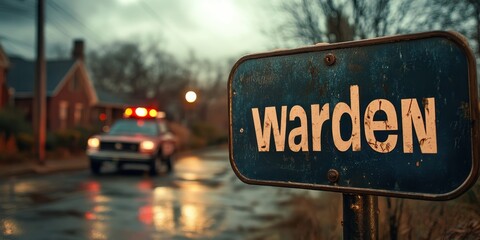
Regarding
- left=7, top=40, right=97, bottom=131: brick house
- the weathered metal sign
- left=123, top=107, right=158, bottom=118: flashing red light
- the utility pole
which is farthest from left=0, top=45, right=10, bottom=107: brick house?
the weathered metal sign

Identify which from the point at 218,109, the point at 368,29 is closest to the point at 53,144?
the point at 368,29

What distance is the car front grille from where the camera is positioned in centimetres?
1442

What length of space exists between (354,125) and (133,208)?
7.21 meters

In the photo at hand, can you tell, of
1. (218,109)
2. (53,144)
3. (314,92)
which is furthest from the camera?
(218,109)

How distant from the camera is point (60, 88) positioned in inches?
1385

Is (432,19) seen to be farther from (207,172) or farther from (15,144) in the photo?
(15,144)

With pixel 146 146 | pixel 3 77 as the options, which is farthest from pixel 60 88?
pixel 146 146

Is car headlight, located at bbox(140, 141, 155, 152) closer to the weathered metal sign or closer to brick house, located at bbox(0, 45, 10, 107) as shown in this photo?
the weathered metal sign

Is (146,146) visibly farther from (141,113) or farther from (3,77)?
(3,77)

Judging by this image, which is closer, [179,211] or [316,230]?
[316,230]

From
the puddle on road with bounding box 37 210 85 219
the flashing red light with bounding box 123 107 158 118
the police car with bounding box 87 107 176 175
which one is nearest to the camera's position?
the puddle on road with bounding box 37 210 85 219

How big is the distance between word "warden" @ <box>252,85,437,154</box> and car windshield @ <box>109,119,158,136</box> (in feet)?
46.4

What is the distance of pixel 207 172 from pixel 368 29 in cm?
1017

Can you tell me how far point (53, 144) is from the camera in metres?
20.4
